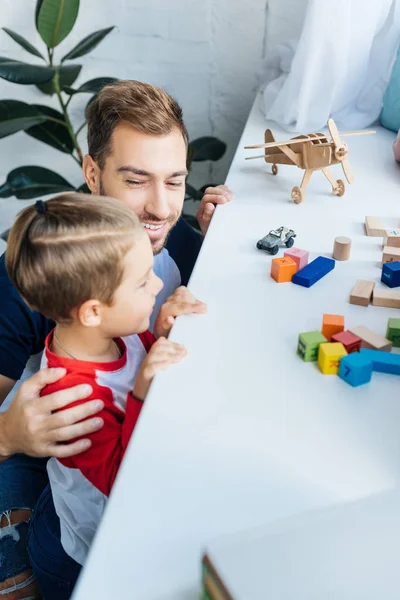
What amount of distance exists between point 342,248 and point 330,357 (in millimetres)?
268

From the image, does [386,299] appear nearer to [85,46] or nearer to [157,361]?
[157,361]

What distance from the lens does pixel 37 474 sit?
0.95 m

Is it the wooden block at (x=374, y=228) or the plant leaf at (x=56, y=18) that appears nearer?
the wooden block at (x=374, y=228)

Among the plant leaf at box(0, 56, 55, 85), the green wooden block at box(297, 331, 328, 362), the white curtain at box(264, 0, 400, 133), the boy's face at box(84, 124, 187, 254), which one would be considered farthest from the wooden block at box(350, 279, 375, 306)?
the plant leaf at box(0, 56, 55, 85)

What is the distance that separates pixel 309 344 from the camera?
64cm

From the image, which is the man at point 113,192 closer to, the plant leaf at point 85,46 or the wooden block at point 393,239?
the wooden block at point 393,239

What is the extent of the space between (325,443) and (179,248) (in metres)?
0.74

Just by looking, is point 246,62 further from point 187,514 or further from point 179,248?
point 187,514

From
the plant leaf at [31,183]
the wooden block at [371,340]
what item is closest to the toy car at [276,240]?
the wooden block at [371,340]

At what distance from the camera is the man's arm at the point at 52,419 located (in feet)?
2.27

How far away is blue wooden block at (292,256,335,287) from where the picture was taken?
0.79 meters

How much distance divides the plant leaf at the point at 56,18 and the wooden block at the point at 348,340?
111 cm

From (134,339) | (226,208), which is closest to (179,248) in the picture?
(226,208)

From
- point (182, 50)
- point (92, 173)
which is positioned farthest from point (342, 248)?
point (182, 50)
